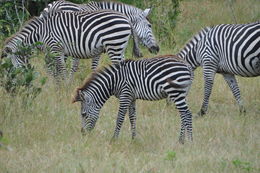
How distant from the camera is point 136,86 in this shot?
8078 millimetres

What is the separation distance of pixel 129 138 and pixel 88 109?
0.70 meters

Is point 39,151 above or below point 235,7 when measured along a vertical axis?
below

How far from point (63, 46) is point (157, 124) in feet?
9.72

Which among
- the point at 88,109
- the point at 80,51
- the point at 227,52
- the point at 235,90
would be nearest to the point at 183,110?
the point at 88,109

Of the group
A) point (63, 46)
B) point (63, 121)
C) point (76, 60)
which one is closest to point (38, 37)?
point (63, 46)

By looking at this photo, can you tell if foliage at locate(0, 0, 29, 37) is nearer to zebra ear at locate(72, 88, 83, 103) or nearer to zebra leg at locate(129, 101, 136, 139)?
zebra ear at locate(72, 88, 83, 103)

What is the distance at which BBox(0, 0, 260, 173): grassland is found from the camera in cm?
674

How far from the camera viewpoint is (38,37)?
1095 centimetres

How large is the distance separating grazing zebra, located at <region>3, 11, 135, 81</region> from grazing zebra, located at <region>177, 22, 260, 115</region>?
1.22m

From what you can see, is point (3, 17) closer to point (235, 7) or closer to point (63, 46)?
point (63, 46)

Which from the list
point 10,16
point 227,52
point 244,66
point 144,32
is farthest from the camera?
point 10,16

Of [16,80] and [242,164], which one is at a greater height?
[16,80]

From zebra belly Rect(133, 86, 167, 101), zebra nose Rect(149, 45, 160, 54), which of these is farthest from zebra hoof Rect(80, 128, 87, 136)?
zebra nose Rect(149, 45, 160, 54)

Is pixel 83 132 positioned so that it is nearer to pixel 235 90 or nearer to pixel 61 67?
pixel 61 67
